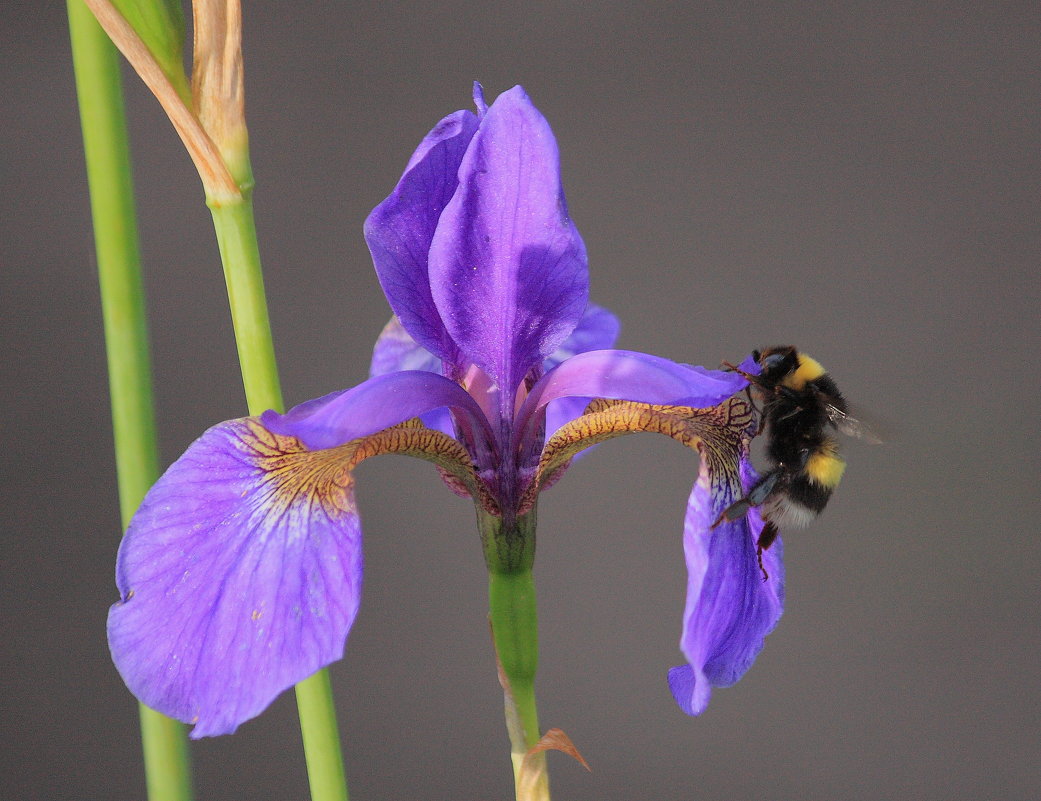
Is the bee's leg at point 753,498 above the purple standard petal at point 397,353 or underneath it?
underneath

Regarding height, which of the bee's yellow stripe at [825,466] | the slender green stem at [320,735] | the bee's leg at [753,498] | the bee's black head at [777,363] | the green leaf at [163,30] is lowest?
the slender green stem at [320,735]

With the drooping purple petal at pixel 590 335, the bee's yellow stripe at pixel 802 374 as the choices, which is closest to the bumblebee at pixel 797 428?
the bee's yellow stripe at pixel 802 374

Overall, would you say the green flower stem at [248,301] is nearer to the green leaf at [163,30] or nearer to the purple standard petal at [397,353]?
the green leaf at [163,30]

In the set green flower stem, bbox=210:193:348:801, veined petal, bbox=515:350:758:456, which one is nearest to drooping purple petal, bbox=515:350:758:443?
veined petal, bbox=515:350:758:456

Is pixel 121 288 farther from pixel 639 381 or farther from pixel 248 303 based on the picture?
pixel 639 381

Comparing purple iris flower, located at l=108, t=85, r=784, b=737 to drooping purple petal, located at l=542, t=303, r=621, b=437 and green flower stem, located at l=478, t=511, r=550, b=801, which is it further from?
drooping purple petal, located at l=542, t=303, r=621, b=437
